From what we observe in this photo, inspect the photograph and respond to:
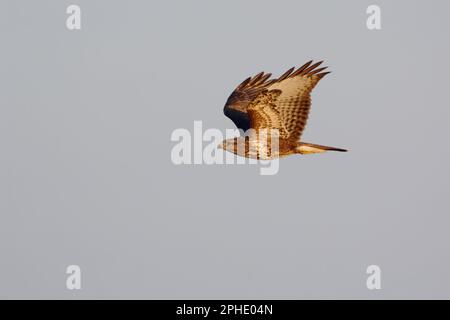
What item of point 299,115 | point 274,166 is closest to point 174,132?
point 274,166

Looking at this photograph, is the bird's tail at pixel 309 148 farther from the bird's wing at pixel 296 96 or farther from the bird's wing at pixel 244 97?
the bird's wing at pixel 244 97

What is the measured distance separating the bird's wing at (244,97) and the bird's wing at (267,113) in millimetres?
147

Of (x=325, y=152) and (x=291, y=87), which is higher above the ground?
(x=291, y=87)

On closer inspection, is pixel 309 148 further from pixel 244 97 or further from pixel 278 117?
pixel 244 97

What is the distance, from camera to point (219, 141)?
40.8 ft

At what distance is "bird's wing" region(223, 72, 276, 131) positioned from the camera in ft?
40.5

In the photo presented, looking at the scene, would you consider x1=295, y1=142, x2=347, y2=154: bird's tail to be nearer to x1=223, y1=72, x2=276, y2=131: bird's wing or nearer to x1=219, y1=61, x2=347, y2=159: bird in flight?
x1=219, y1=61, x2=347, y2=159: bird in flight

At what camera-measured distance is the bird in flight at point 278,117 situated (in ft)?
39.6

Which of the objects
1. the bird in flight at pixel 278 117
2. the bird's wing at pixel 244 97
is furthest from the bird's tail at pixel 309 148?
the bird's wing at pixel 244 97

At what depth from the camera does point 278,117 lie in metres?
12.1

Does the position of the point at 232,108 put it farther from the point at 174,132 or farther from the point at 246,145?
Result: the point at 174,132
